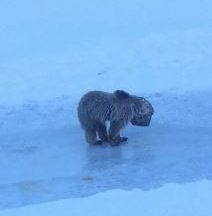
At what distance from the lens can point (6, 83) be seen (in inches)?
509

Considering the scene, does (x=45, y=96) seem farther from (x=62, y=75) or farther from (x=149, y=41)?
(x=149, y=41)

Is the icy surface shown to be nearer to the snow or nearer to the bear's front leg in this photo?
the bear's front leg

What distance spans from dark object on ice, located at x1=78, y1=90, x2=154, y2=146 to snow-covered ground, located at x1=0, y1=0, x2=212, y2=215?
0.67 ft

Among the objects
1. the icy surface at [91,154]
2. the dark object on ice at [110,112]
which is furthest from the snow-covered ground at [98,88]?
the dark object on ice at [110,112]

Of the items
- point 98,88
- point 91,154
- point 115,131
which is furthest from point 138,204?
point 98,88

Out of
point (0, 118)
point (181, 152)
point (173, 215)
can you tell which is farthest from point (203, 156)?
point (0, 118)

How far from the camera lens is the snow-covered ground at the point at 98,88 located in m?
8.55

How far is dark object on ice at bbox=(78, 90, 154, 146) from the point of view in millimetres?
9523

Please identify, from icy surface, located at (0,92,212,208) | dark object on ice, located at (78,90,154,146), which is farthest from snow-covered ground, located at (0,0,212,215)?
dark object on ice, located at (78,90,154,146)

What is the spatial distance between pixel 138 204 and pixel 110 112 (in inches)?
95.0

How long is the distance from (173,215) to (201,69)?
21.8 feet

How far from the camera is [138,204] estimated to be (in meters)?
7.30

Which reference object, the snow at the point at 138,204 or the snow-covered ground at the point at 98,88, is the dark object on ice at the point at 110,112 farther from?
the snow at the point at 138,204

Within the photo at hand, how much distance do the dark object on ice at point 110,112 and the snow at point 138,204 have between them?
191 cm
